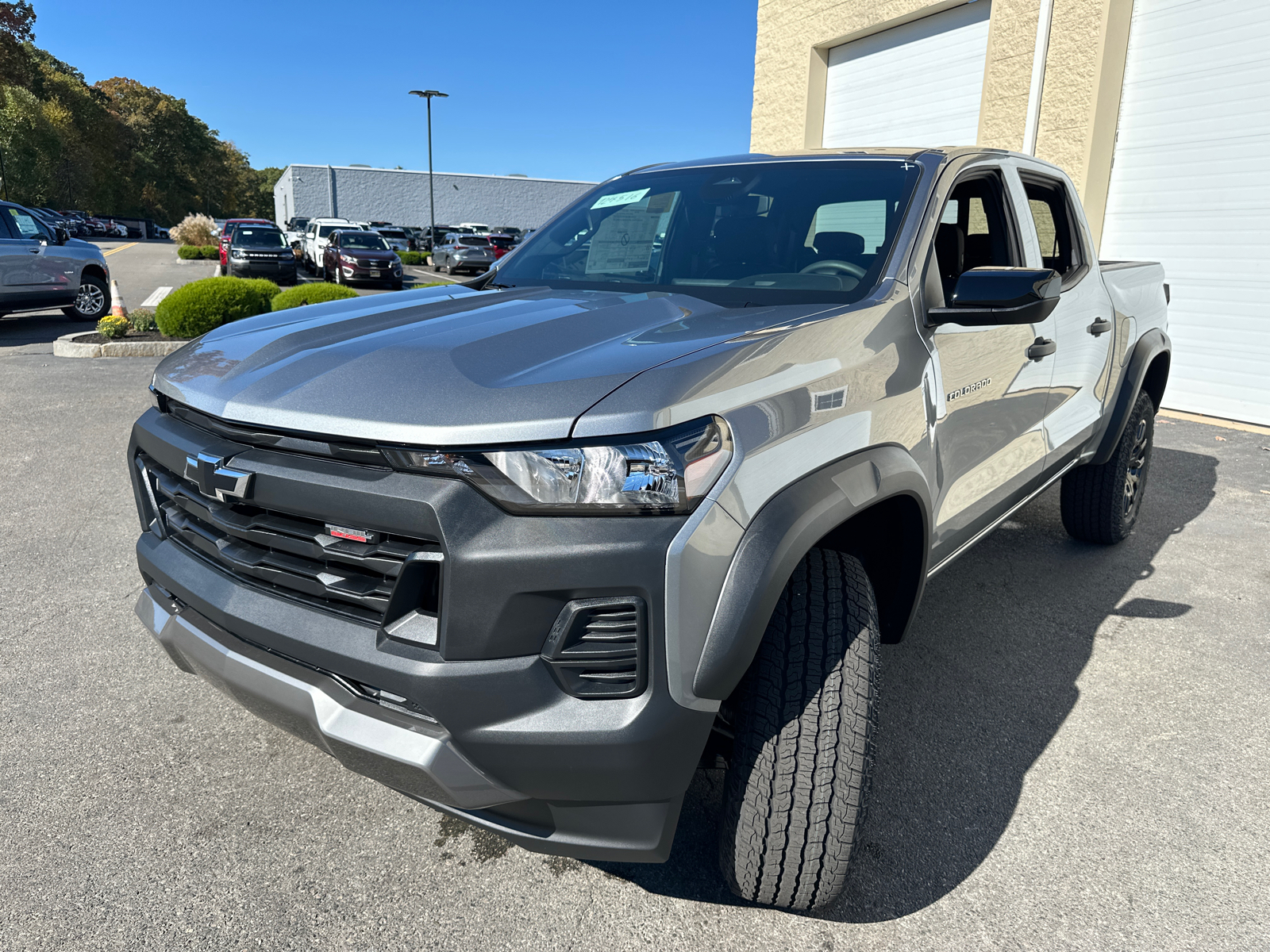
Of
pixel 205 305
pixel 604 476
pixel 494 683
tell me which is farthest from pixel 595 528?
pixel 205 305

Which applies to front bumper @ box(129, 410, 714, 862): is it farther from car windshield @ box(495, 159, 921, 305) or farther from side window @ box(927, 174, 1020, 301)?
side window @ box(927, 174, 1020, 301)

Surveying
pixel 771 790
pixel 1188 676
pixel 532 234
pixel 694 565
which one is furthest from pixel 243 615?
pixel 1188 676

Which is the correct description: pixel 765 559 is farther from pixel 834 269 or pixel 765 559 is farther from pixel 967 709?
pixel 967 709

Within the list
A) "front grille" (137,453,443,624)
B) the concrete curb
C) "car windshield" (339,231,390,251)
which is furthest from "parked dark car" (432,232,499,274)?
"front grille" (137,453,443,624)

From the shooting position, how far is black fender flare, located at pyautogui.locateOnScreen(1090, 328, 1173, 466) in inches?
156

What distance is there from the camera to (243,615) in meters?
1.80

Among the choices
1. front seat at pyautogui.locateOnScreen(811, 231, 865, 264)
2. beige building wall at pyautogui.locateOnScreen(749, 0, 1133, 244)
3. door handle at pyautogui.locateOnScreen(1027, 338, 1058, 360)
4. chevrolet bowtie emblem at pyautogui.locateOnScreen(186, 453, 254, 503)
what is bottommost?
chevrolet bowtie emblem at pyautogui.locateOnScreen(186, 453, 254, 503)

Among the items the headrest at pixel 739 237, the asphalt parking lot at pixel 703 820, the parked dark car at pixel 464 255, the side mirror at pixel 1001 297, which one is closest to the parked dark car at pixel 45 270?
the asphalt parking lot at pixel 703 820

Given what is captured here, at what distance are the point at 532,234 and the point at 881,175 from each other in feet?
4.69

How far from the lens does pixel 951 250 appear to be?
115 inches

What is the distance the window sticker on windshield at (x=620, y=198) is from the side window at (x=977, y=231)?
1.10m

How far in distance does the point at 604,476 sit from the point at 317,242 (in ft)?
86.7

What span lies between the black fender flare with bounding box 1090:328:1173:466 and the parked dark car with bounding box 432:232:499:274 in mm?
25373

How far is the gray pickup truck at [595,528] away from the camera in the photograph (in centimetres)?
153
